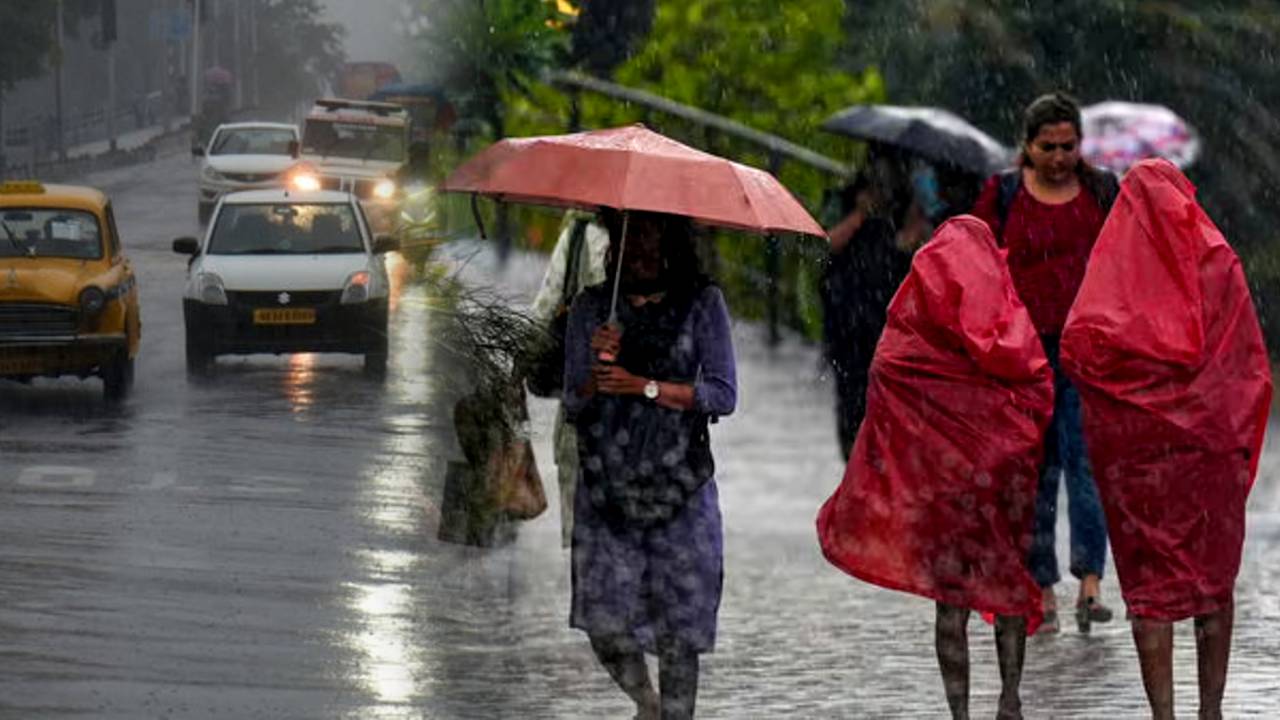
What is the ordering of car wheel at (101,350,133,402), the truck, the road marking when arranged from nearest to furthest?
the road marking
car wheel at (101,350,133,402)
the truck

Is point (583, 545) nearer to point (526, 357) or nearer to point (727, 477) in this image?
point (526, 357)

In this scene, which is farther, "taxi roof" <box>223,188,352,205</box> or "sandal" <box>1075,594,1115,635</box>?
"taxi roof" <box>223,188,352,205</box>

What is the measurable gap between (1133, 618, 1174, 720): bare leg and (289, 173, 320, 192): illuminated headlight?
340 inches

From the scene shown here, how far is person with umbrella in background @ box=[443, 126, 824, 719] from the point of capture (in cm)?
915

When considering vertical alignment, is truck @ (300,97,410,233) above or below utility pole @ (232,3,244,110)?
below

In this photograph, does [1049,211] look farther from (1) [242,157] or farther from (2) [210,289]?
(1) [242,157]

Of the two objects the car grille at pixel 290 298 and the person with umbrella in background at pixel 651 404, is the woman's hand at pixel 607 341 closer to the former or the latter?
the person with umbrella in background at pixel 651 404

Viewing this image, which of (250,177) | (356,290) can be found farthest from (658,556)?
(250,177)

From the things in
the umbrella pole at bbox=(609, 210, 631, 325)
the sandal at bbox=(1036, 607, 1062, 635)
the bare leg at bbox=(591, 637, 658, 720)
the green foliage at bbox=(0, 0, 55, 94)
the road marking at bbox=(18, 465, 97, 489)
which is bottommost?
the road marking at bbox=(18, 465, 97, 489)

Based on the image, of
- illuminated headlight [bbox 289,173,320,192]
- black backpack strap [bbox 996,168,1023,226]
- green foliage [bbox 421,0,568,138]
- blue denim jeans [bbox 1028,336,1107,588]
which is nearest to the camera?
black backpack strap [bbox 996,168,1023,226]

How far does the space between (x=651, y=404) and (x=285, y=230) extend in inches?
370

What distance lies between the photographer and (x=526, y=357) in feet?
36.4

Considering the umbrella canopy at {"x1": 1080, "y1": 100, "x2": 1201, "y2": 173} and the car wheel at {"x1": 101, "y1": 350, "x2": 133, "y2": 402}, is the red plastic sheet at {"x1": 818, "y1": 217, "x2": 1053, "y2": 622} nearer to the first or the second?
the car wheel at {"x1": 101, "y1": 350, "x2": 133, "y2": 402}

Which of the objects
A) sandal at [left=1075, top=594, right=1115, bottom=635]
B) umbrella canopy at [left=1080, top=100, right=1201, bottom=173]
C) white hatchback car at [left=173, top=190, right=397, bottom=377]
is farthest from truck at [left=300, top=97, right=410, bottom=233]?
umbrella canopy at [left=1080, top=100, right=1201, bottom=173]
